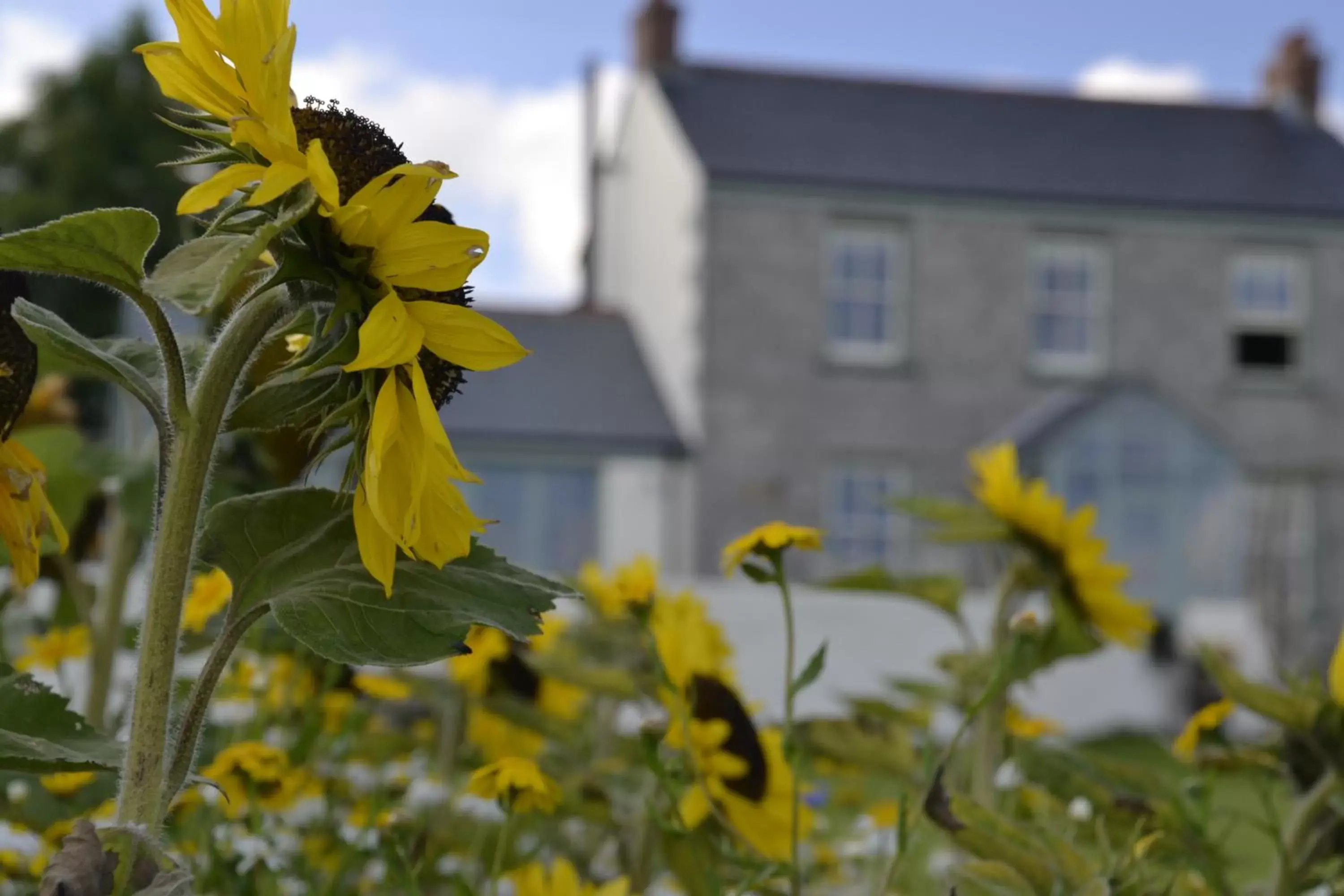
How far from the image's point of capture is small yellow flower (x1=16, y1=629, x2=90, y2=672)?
163cm

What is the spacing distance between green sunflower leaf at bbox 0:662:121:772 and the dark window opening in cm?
1665

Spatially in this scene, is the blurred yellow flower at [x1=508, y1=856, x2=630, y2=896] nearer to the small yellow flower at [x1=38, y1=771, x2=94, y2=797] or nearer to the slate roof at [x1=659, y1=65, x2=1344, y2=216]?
the small yellow flower at [x1=38, y1=771, x2=94, y2=797]

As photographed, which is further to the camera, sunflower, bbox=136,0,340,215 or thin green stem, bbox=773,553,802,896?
thin green stem, bbox=773,553,802,896

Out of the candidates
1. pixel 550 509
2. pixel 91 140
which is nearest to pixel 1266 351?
pixel 550 509

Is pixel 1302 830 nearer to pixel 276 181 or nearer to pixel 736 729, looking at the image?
pixel 736 729

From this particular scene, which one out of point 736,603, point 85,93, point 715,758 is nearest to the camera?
point 715,758

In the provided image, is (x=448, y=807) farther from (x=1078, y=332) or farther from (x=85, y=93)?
(x=85, y=93)

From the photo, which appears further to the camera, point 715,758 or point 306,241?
point 715,758

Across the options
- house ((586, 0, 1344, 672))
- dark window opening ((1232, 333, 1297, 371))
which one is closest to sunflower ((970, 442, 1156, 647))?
house ((586, 0, 1344, 672))

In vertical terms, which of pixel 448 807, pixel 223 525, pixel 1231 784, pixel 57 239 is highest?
pixel 57 239

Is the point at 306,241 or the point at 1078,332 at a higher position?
the point at 1078,332

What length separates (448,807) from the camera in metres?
1.70

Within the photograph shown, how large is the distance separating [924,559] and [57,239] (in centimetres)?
1430

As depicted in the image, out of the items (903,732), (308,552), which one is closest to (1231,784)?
(903,732)
